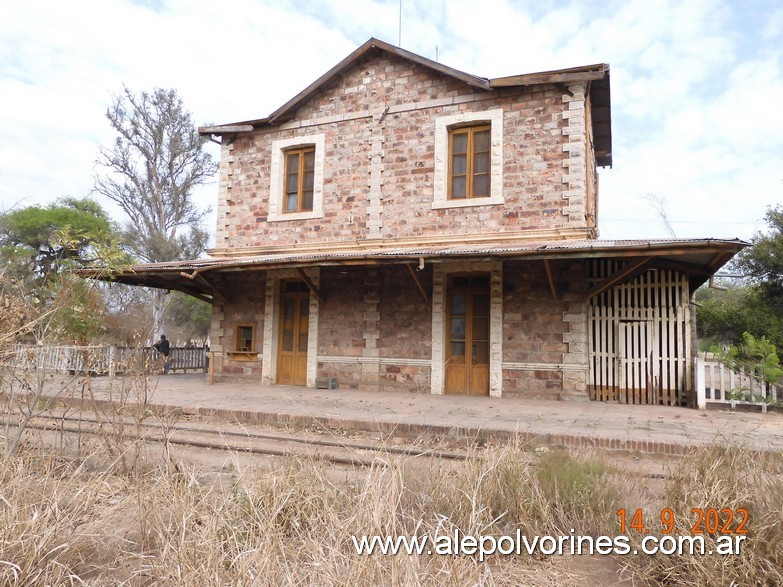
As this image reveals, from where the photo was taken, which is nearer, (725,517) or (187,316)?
(725,517)

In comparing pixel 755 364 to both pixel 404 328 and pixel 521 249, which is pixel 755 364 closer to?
pixel 521 249

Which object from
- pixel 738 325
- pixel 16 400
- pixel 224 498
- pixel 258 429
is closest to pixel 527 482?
pixel 224 498

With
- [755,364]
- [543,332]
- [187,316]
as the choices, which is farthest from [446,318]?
[187,316]

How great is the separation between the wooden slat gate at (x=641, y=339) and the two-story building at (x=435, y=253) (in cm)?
2

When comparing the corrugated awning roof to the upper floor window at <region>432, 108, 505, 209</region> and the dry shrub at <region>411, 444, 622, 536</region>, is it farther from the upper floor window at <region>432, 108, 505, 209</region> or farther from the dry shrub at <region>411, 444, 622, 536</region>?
the dry shrub at <region>411, 444, 622, 536</region>

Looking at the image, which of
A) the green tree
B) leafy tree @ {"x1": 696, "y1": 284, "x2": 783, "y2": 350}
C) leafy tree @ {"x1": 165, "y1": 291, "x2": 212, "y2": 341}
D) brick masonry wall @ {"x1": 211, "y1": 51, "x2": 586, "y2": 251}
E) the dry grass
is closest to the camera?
the dry grass

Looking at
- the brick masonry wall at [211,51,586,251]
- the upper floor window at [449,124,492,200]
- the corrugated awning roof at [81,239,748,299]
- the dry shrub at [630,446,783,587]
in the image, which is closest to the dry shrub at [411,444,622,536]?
the dry shrub at [630,446,783,587]

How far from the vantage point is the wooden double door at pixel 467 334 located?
9906 millimetres

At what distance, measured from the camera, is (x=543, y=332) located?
369 inches

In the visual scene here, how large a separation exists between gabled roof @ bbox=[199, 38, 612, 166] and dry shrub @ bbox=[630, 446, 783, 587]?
8.15m

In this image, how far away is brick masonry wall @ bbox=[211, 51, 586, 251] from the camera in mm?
9711

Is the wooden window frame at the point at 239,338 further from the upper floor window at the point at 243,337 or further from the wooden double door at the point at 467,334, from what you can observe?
the wooden double door at the point at 467,334

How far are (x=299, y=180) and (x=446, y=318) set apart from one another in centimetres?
463

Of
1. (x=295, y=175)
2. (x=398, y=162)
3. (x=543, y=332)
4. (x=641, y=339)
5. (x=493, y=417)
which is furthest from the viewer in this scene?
(x=295, y=175)
